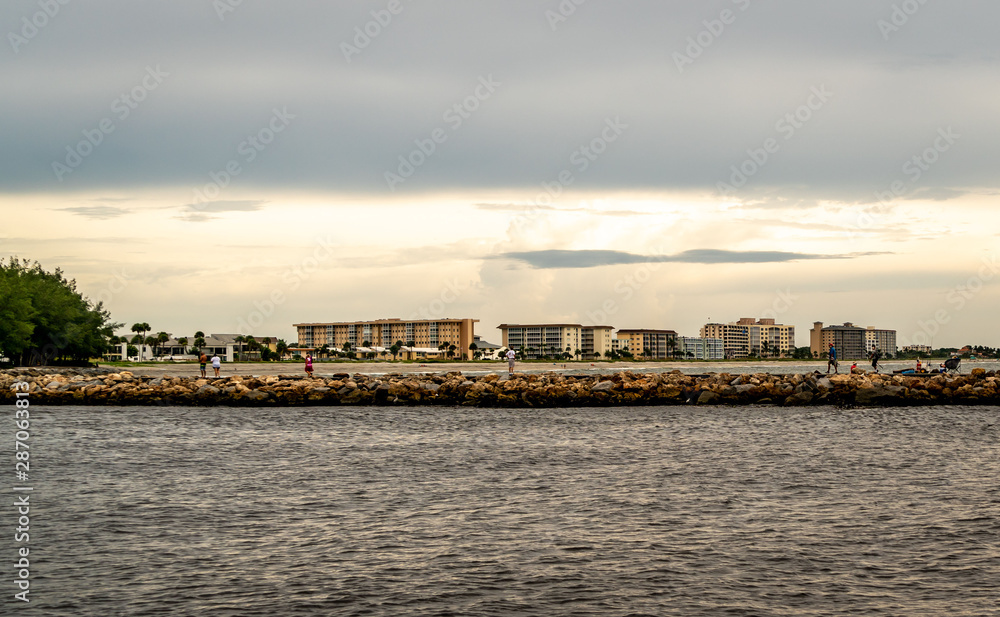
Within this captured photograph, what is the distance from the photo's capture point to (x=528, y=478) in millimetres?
20984

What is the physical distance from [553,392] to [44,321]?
6405 centimetres

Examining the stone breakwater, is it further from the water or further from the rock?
the water

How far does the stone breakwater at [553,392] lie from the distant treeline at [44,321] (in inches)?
1349

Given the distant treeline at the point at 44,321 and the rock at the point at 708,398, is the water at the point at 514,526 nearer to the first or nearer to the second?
the rock at the point at 708,398

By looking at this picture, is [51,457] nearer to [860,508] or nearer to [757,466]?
[757,466]

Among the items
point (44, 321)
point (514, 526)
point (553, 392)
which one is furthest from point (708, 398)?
point (44, 321)

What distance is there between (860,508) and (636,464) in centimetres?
733

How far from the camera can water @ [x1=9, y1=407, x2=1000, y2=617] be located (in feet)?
36.1

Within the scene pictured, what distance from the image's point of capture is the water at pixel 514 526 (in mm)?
10992

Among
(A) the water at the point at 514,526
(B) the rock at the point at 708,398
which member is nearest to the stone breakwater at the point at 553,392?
(B) the rock at the point at 708,398

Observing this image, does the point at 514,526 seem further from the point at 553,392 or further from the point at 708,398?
the point at 708,398

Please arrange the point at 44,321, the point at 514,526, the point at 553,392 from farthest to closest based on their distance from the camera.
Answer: the point at 44,321, the point at 553,392, the point at 514,526

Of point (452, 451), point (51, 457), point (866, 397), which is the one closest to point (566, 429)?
point (452, 451)

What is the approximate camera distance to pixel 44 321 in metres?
90.8
